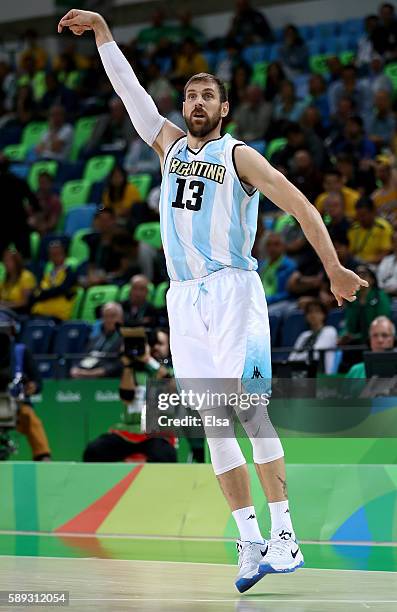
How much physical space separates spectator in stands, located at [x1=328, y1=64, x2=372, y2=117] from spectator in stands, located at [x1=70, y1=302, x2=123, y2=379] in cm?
543

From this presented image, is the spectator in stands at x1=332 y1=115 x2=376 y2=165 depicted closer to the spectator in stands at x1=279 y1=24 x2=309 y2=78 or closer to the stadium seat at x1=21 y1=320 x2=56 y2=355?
the spectator in stands at x1=279 y1=24 x2=309 y2=78

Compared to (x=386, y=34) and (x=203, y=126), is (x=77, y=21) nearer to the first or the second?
(x=203, y=126)

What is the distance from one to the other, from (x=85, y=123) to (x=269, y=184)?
15.1 m

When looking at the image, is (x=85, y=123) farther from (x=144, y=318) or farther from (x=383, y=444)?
(x=383, y=444)

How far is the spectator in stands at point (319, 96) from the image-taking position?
58.9ft

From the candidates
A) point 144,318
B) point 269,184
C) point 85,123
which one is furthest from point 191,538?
point 85,123

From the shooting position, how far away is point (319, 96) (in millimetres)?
18109

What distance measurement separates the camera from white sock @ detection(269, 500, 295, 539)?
6.36m

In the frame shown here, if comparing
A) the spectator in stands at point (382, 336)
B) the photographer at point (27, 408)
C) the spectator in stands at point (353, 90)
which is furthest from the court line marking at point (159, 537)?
the spectator in stands at point (353, 90)

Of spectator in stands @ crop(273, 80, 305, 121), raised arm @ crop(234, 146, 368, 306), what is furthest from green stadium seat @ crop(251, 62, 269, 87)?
raised arm @ crop(234, 146, 368, 306)

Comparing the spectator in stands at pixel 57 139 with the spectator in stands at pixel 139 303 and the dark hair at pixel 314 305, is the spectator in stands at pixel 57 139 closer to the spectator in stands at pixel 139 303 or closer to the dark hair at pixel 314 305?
the spectator in stands at pixel 139 303

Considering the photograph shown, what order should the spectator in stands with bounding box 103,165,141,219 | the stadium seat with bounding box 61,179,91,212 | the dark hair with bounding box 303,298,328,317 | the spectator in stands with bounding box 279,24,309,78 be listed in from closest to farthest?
the dark hair with bounding box 303,298,328,317 < the spectator in stands with bounding box 103,165,141,219 < the stadium seat with bounding box 61,179,91,212 < the spectator in stands with bounding box 279,24,309,78

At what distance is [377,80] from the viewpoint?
57.4 feet

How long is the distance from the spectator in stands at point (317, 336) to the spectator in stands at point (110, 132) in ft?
27.2
